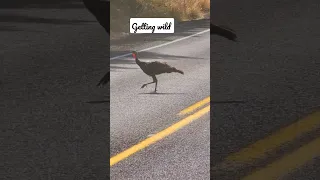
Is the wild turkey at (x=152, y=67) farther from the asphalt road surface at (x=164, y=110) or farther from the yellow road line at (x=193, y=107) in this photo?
the yellow road line at (x=193, y=107)

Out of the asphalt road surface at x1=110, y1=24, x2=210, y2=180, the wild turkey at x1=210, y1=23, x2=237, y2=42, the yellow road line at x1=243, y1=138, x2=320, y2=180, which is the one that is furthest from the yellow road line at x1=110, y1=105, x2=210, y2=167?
the wild turkey at x1=210, y1=23, x2=237, y2=42

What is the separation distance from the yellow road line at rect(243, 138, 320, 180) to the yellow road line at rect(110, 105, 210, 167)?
0.66 metres

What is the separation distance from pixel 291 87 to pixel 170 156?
163 inches

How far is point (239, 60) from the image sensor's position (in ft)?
40.1

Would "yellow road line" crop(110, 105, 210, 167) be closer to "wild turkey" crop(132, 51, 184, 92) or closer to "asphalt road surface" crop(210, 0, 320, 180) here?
"asphalt road surface" crop(210, 0, 320, 180)

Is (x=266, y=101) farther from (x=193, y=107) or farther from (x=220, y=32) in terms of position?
(x=220, y=32)

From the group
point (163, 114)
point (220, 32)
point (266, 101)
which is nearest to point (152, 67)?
point (220, 32)

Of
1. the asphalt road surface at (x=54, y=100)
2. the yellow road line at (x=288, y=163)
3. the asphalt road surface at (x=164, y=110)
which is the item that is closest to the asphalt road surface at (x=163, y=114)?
the asphalt road surface at (x=164, y=110)

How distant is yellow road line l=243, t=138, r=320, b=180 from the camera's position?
6.98 metres

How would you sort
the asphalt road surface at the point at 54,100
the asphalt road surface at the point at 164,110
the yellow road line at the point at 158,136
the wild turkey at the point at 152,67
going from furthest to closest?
the asphalt road surface at the point at 54,100 → the yellow road line at the point at 158,136 → the asphalt road surface at the point at 164,110 → the wild turkey at the point at 152,67

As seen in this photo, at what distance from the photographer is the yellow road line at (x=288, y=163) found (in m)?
6.98

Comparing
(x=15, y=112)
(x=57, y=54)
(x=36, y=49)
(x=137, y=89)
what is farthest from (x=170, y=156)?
(x=36, y=49)

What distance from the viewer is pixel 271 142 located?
7961 mm

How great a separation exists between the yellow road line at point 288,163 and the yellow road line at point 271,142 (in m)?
0.17
